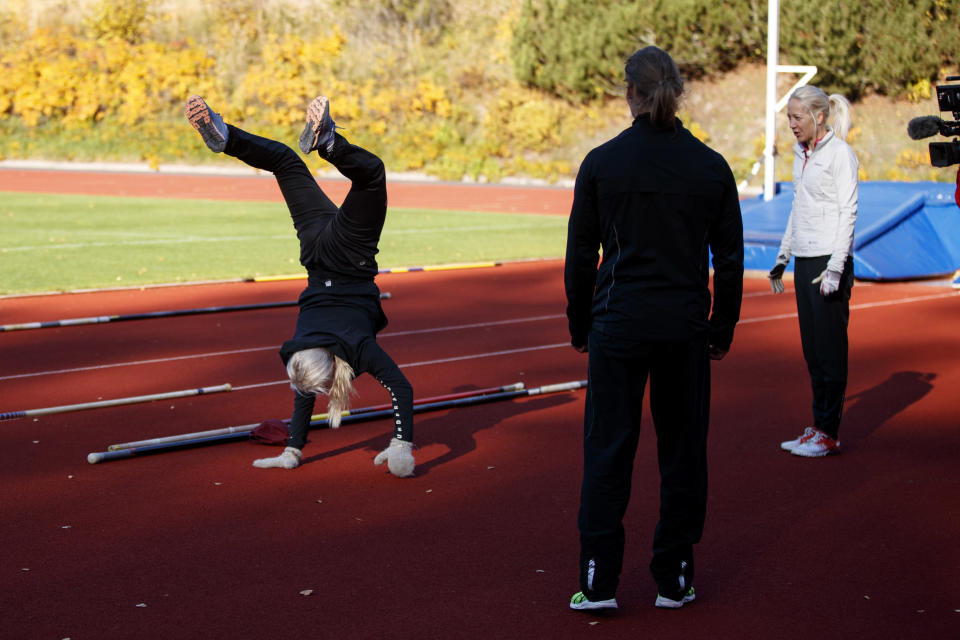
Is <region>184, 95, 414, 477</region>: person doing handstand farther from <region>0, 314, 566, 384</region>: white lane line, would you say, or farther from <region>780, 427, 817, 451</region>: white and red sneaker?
<region>0, 314, 566, 384</region>: white lane line

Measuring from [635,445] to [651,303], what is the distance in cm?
57

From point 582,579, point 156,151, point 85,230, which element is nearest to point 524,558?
point 582,579

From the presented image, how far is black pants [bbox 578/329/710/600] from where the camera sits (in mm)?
4156

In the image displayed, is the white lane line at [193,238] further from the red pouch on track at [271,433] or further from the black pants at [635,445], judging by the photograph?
the black pants at [635,445]

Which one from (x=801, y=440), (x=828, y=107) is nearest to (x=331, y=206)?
(x=828, y=107)

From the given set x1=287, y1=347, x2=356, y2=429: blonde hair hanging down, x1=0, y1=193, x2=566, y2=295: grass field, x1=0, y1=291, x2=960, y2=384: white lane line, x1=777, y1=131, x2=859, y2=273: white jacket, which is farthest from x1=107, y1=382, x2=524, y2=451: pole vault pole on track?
x1=0, y1=193, x2=566, y2=295: grass field

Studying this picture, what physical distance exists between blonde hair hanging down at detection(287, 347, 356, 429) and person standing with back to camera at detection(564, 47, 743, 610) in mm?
2157

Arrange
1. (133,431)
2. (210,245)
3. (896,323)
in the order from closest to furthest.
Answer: (133,431)
(896,323)
(210,245)

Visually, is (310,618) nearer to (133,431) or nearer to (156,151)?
(133,431)

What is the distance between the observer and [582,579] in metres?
4.34

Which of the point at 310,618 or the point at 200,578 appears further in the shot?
the point at 200,578

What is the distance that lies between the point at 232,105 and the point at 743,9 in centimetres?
2439

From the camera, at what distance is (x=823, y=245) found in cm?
662

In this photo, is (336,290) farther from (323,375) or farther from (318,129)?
(318,129)
